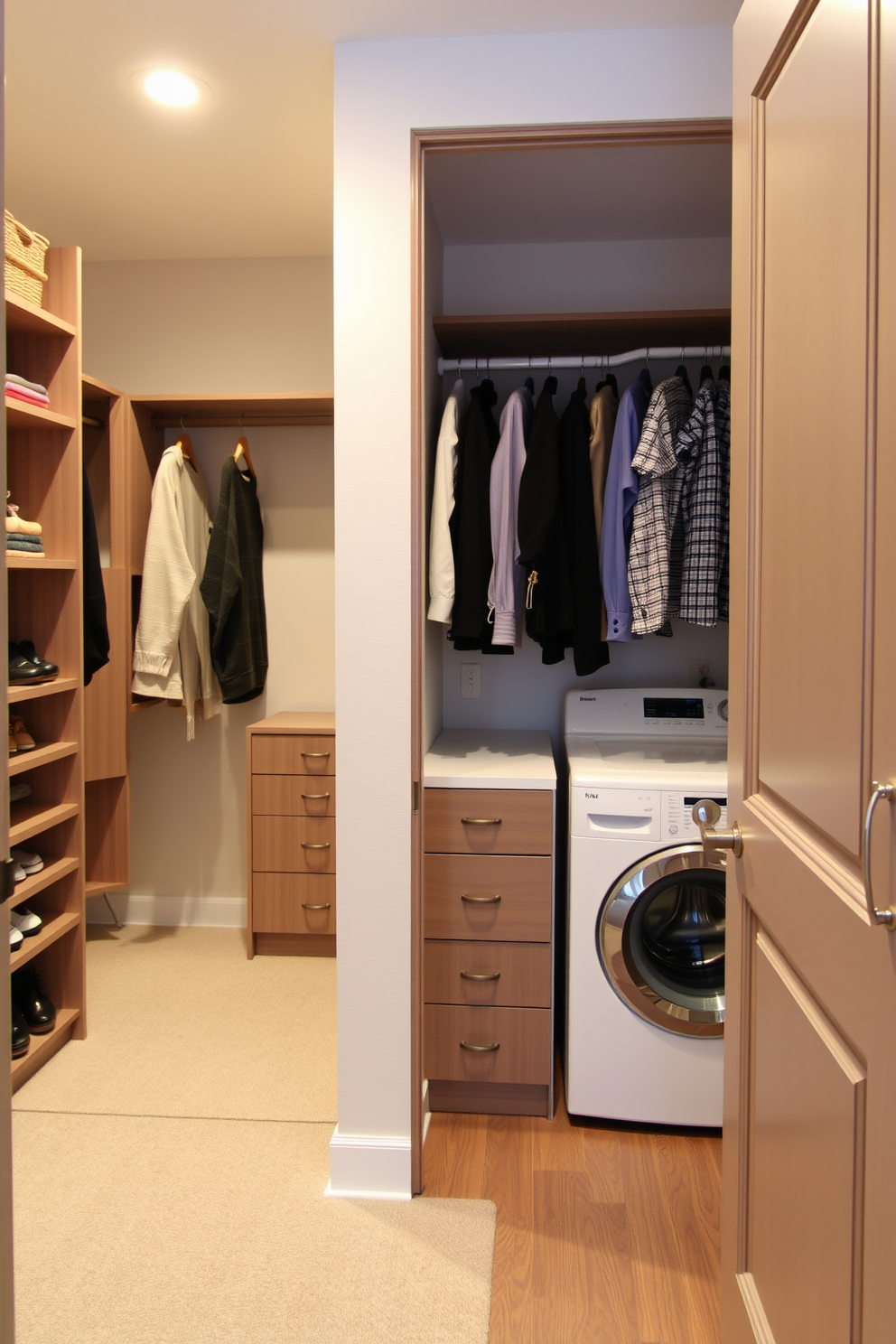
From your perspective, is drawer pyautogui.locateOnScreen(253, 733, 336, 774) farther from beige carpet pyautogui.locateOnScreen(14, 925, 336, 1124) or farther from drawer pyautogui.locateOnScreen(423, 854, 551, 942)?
drawer pyautogui.locateOnScreen(423, 854, 551, 942)

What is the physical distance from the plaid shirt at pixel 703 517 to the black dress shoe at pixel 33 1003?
2117 mm

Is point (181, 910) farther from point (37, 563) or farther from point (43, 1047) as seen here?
point (37, 563)

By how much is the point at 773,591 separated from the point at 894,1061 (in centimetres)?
58

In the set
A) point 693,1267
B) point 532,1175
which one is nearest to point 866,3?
point 693,1267

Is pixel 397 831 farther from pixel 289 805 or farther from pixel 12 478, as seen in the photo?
pixel 12 478

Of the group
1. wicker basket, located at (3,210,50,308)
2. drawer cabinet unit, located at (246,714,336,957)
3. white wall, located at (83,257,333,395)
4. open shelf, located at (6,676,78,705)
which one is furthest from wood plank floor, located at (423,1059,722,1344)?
white wall, located at (83,257,333,395)

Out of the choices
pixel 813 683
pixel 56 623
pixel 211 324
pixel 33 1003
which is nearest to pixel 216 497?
pixel 211 324

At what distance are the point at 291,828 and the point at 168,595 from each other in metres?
0.94

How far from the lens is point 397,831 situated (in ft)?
6.41

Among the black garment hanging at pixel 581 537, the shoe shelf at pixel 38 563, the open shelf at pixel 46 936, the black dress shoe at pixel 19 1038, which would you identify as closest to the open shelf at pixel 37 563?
the shoe shelf at pixel 38 563

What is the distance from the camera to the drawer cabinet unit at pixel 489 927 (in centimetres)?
226

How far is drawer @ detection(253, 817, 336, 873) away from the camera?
10.5ft

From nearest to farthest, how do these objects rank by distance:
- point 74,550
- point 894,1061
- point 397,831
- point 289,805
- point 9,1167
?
point 894,1061 < point 9,1167 < point 397,831 < point 74,550 < point 289,805

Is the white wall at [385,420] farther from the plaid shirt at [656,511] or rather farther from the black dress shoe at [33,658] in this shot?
the black dress shoe at [33,658]
